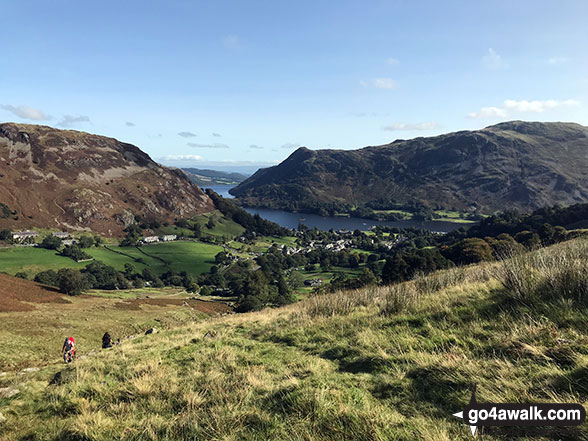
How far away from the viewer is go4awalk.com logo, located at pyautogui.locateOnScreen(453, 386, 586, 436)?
4.14 m

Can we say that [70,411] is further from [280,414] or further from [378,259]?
[378,259]

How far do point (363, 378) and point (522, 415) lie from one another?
321cm

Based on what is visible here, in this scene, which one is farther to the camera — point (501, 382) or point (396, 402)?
point (396, 402)

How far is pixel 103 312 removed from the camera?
35.8m

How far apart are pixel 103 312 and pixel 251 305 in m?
29.9

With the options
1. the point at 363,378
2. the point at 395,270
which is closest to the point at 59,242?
the point at 395,270

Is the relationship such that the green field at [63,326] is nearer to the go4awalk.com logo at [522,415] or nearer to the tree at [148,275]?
the go4awalk.com logo at [522,415]

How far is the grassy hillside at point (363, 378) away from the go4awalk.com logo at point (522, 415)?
0.14 metres

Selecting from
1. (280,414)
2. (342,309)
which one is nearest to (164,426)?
(280,414)

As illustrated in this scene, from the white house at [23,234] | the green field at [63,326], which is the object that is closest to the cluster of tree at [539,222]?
the green field at [63,326]

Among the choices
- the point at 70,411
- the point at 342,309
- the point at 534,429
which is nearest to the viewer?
the point at 534,429

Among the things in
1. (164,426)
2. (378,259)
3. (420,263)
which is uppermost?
(164,426)

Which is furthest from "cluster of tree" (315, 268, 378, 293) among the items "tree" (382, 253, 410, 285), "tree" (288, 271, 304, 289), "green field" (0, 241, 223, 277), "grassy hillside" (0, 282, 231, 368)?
"green field" (0, 241, 223, 277)

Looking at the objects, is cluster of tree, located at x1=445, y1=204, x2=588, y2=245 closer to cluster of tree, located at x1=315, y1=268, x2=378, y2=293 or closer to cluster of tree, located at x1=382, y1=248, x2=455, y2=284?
cluster of tree, located at x1=382, y1=248, x2=455, y2=284
